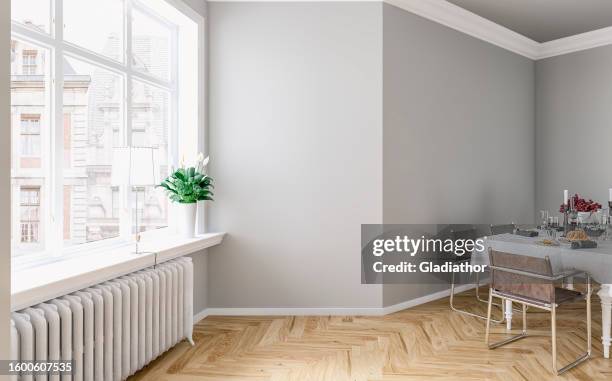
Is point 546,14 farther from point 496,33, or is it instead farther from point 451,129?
point 451,129

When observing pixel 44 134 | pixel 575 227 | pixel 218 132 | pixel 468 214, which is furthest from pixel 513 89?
pixel 44 134

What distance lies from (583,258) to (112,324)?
3079 millimetres

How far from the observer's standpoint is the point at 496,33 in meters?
5.22

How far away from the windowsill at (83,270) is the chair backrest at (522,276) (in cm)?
232

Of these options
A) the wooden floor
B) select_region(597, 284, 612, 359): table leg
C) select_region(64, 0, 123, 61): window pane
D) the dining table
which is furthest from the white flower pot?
select_region(597, 284, 612, 359): table leg

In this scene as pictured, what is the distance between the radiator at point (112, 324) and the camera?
2066mm

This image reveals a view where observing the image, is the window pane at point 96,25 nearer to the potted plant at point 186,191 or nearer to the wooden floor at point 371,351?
the potted plant at point 186,191

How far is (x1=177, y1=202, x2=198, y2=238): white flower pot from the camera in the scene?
3.69m

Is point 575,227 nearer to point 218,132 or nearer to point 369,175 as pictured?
point 369,175

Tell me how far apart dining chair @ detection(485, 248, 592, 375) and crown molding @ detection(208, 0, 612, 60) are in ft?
8.59

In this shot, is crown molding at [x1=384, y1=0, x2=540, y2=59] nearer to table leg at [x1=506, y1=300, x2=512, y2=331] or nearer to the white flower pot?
the white flower pot

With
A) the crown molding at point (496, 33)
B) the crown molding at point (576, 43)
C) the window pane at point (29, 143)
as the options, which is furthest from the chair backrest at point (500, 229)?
the window pane at point (29, 143)

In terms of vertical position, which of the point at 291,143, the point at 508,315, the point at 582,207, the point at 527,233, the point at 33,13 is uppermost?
the point at 33,13

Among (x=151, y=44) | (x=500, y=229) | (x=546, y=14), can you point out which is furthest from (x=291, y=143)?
(x=546, y=14)
